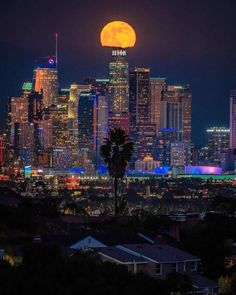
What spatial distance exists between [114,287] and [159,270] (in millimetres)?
11206

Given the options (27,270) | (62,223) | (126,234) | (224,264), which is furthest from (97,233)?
(27,270)

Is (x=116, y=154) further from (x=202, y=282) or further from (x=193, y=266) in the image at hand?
(x=202, y=282)

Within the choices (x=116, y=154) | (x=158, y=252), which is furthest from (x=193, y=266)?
(x=116, y=154)

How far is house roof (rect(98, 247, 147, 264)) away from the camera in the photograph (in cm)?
4522

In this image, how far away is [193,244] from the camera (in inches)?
2030

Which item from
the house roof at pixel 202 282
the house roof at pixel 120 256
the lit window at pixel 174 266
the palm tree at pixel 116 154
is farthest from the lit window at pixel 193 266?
the palm tree at pixel 116 154

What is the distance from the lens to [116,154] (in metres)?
74.7

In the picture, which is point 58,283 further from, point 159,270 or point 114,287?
point 159,270

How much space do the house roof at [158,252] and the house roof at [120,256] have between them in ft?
1.14

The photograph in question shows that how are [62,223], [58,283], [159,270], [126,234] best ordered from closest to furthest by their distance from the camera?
[58,283] < [159,270] < [126,234] < [62,223]

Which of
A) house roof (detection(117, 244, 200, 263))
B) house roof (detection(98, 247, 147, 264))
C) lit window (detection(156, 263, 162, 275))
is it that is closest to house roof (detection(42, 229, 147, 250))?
house roof (detection(117, 244, 200, 263))

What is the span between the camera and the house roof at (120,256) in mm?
45219

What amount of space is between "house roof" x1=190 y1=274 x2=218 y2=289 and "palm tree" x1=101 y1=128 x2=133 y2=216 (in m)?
28.7

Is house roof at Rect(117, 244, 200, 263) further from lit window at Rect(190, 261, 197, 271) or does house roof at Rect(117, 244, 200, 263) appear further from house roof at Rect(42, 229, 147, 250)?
house roof at Rect(42, 229, 147, 250)
